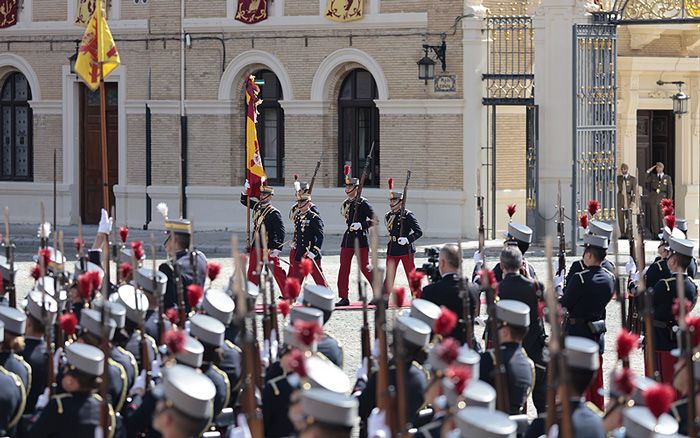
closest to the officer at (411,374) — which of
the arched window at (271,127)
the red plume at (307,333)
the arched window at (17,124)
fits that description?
the red plume at (307,333)

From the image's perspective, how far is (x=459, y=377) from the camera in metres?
7.93

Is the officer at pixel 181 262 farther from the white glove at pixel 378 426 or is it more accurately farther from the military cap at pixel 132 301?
the white glove at pixel 378 426

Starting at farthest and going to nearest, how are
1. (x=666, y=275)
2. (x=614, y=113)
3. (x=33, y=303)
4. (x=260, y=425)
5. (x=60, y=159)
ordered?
1. (x=60, y=159)
2. (x=614, y=113)
3. (x=666, y=275)
4. (x=33, y=303)
5. (x=260, y=425)

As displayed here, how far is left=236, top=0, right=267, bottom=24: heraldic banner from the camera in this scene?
29.8 m

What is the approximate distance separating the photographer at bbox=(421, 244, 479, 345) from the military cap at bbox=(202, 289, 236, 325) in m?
1.72

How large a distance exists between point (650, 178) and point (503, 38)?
3701mm

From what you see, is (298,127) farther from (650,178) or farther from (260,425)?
(260,425)

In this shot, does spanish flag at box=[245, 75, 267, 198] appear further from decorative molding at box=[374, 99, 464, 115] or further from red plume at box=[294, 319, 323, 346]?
red plume at box=[294, 319, 323, 346]

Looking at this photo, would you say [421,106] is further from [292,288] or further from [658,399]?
[658,399]

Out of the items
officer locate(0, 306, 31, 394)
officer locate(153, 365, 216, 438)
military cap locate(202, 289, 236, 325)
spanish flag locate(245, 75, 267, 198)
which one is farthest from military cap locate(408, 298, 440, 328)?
spanish flag locate(245, 75, 267, 198)

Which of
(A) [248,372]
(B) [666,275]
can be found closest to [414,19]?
(B) [666,275]

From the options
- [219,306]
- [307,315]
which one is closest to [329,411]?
[307,315]

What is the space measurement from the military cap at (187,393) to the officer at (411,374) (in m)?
1.63

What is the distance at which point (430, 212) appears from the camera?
28.5 meters
